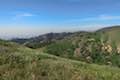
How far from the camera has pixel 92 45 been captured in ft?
476

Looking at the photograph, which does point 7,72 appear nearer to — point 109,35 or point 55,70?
point 55,70

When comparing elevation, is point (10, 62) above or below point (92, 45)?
above

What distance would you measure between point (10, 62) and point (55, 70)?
343cm

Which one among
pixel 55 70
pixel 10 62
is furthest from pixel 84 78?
pixel 10 62

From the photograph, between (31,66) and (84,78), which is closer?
(84,78)

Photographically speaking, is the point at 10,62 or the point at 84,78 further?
the point at 10,62

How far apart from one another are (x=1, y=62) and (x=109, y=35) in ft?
465

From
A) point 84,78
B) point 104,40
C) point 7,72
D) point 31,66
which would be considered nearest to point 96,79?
point 84,78

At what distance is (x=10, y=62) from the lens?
49.0ft

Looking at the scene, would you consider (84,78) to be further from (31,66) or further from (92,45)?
(92,45)

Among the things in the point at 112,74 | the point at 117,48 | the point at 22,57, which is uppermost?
the point at 22,57

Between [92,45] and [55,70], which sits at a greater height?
[55,70]

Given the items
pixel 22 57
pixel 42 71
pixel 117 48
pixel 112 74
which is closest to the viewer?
pixel 42 71

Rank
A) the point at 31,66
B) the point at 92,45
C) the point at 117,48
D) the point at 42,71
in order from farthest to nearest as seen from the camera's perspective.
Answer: the point at 92,45, the point at 117,48, the point at 31,66, the point at 42,71
